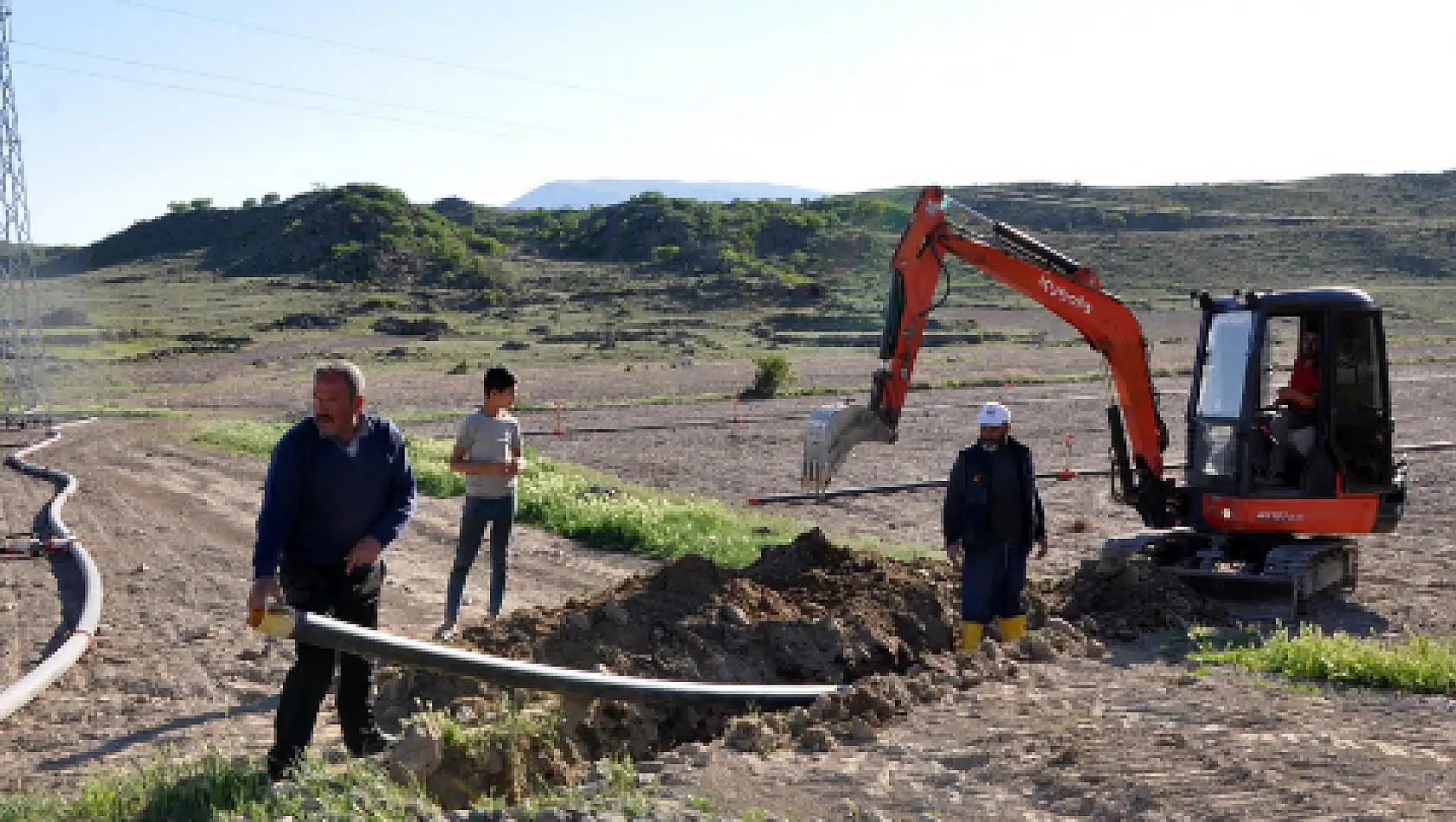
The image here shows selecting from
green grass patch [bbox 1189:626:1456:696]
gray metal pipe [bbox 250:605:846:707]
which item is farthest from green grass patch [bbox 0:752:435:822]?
green grass patch [bbox 1189:626:1456:696]

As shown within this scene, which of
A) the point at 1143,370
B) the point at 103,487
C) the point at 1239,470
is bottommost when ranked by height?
the point at 103,487

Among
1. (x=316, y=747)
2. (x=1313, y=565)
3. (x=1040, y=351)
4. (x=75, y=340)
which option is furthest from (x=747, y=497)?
(x=75, y=340)

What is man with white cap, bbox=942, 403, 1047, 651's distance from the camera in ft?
29.0

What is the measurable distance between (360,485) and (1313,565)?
7924 mm

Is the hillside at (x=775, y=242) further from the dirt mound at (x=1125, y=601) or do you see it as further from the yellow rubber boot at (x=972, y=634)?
the yellow rubber boot at (x=972, y=634)

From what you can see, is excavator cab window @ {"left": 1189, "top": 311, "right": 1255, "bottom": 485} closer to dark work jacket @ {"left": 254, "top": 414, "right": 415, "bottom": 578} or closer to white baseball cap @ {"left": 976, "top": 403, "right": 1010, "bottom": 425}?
white baseball cap @ {"left": 976, "top": 403, "right": 1010, "bottom": 425}

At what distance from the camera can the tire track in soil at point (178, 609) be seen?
25.3 ft

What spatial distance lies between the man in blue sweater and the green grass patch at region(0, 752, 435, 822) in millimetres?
A: 276

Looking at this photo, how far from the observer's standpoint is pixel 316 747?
6.85 metres

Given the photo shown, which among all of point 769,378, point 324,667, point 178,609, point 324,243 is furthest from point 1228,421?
point 324,243

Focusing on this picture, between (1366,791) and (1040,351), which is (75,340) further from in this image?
(1366,791)

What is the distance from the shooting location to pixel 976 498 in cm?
884

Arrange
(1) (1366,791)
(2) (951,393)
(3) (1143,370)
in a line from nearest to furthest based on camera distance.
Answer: (1) (1366,791) → (3) (1143,370) → (2) (951,393)

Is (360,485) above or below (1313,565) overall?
above
